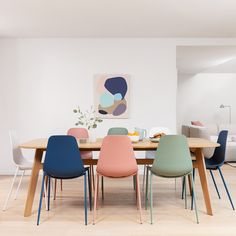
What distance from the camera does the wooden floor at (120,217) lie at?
248cm

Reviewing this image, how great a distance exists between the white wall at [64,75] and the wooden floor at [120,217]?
58.7 inches

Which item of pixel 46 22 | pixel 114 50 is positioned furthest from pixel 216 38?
pixel 46 22

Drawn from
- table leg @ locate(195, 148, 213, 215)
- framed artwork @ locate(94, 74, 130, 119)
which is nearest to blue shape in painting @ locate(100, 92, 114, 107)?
framed artwork @ locate(94, 74, 130, 119)

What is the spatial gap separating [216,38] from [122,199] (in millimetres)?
3259

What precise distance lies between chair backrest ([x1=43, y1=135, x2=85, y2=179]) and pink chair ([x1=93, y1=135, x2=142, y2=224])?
23 cm

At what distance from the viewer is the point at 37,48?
4875 mm

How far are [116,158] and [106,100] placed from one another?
230cm

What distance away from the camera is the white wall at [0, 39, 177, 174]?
486 cm

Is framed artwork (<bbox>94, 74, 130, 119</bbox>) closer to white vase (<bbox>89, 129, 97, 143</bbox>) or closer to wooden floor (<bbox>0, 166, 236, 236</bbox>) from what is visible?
wooden floor (<bbox>0, 166, 236, 236</bbox>)

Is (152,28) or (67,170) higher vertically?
(152,28)

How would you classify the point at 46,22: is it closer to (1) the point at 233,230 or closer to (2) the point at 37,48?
(2) the point at 37,48

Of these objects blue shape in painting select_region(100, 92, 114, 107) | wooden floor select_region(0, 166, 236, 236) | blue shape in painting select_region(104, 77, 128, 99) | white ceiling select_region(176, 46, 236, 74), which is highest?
white ceiling select_region(176, 46, 236, 74)

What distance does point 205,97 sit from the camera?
29.9ft

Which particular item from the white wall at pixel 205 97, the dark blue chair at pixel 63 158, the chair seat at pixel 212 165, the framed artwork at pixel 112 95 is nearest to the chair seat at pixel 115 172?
the dark blue chair at pixel 63 158
